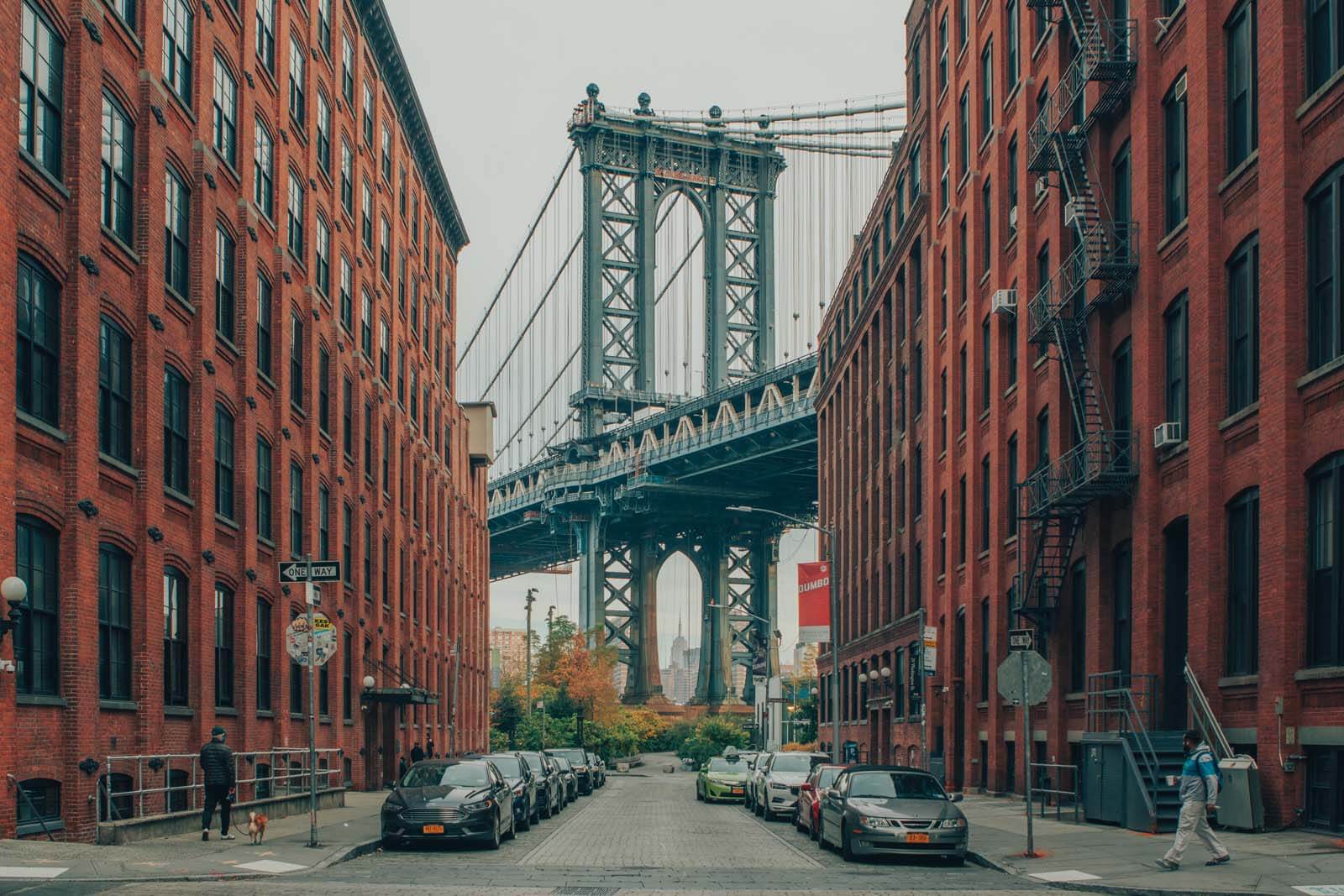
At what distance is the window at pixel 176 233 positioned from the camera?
93.2ft

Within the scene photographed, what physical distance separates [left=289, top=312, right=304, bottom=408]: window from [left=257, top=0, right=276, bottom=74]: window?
574 cm

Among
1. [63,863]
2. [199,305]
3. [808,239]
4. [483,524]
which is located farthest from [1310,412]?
[808,239]

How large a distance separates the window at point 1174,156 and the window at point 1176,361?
1.46 m

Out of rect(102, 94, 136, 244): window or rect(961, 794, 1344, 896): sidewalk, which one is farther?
rect(102, 94, 136, 244): window

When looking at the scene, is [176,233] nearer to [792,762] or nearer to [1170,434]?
[792,762]

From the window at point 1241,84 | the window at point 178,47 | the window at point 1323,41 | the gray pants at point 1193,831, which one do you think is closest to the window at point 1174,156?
the window at point 1241,84

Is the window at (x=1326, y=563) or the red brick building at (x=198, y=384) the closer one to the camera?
the window at (x=1326, y=563)

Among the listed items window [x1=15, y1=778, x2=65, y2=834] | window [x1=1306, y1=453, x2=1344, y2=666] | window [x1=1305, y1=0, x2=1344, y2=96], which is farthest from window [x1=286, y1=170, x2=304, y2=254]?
window [x1=1306, y1=453, x2=1344, y2=666]

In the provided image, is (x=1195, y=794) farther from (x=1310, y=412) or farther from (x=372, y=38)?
(x=372, y=38)

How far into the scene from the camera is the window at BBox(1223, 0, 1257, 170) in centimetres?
2509

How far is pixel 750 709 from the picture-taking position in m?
118

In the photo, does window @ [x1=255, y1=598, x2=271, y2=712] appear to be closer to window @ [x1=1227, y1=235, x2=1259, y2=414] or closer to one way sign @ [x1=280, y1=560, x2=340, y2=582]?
one way sign @ [x1=280, y1=560, x2=340, y2=582]

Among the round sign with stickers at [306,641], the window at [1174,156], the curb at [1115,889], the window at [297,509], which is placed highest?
the window at [1174,156]

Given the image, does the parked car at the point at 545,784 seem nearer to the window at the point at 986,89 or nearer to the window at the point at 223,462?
the window at the point at 223,462
